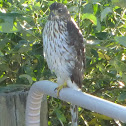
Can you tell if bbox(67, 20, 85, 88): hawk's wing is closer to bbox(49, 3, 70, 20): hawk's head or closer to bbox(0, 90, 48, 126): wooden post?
bbox(49, 3, 70, 20): hawk's head

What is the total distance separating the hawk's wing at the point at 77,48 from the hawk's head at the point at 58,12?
0.08 m

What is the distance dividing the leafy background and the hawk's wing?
0.07 m

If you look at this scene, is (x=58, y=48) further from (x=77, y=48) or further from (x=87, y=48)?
(x=87, y=48)

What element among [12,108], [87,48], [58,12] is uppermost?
[58,12]

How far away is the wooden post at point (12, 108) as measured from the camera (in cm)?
209

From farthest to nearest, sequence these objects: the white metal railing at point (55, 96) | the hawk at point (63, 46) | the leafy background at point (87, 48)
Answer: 1. the hawk at point (63, 46)
2. the leafy background at point (87, 48)
3. the white metal railing at point (55, 96)

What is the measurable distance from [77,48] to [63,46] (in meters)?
0.11

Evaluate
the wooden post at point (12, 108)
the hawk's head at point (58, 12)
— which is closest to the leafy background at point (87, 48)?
the hawk's head at point (58, 12)

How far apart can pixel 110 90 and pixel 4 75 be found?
93cm

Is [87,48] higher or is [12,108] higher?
[87,48]

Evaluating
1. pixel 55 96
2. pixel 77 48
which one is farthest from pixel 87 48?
pixel 55 96

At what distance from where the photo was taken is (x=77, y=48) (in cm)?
271

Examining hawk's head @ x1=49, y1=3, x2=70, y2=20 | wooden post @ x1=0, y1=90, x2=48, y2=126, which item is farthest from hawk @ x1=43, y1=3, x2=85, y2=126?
wooden post @ x1=0, y1=90, x2=48, y2=126

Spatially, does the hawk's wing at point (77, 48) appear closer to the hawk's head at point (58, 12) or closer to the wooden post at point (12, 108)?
the hawk's head at point (58, 12)
